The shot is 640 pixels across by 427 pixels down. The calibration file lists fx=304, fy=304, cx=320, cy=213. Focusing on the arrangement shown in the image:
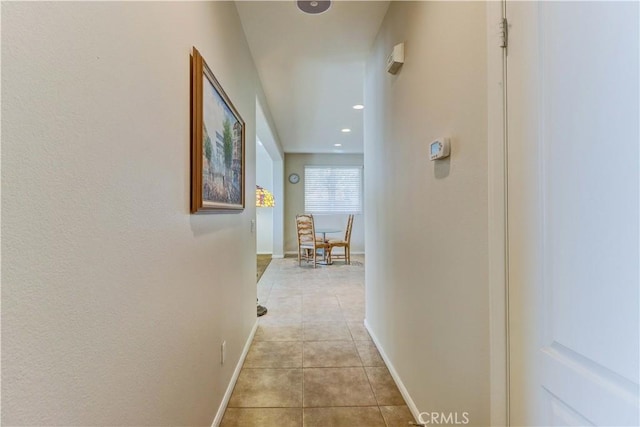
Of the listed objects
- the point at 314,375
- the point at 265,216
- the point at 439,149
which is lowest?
the point at 314,375

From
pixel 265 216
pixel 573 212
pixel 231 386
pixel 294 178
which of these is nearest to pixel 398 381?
pixel 231 386

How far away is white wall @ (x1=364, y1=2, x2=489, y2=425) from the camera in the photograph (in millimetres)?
1099

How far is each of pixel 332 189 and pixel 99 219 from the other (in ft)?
23.9

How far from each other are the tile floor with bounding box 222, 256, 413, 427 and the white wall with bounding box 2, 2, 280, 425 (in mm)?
587

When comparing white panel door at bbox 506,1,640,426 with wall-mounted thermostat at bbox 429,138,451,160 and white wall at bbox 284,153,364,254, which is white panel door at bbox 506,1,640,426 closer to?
wall-mounted thermostat at bbox 429,138,451,160

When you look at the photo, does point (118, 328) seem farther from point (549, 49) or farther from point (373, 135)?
point (373, 135)

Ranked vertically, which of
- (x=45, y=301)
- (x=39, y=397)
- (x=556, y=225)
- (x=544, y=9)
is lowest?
(x=39, y=397)

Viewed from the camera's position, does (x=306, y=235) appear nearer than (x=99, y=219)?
No

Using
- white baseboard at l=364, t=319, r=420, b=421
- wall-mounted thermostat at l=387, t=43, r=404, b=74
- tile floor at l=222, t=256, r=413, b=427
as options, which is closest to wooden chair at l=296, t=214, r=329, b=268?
tile floor at l=222, t=256, r=413, b=427

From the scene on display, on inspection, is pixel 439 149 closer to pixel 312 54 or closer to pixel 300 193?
pixel 312 54

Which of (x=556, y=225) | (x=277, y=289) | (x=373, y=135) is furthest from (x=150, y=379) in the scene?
(x=277, y=289)

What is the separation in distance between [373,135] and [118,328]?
230 centimetres

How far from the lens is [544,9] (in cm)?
78

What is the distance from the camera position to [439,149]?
1.33 m
